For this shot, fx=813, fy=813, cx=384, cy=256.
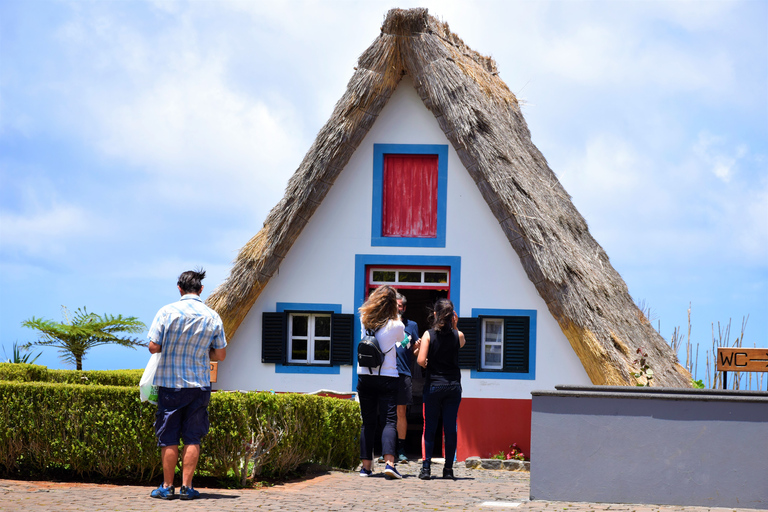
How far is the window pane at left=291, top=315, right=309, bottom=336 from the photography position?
1261 centimetres

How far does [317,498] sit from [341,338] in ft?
17.6

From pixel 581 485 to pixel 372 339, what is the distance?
2.42 meters

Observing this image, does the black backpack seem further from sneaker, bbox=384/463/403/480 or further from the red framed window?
the red framed window

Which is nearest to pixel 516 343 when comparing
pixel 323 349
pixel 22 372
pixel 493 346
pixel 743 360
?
pixel 493 346

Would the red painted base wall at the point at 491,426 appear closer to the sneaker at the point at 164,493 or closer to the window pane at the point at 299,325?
the window pane at the point at 299,325

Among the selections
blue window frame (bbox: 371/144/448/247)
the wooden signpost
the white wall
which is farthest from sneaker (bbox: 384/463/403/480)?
the wooden signpost

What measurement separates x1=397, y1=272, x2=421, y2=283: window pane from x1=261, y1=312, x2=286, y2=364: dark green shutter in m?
1.89

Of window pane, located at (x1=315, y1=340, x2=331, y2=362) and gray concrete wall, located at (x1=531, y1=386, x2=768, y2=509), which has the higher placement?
window pane, located at (x1=315, y1=340, x2=331, y2=362)

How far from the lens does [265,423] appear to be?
773 centimetres

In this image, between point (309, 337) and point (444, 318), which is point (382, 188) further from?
point (444, 318)

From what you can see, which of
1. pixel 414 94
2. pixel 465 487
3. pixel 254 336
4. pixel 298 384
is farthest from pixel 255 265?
pixel 465 487

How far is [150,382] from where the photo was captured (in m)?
7.01

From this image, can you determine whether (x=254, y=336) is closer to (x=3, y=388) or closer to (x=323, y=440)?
(x=323, y=440)

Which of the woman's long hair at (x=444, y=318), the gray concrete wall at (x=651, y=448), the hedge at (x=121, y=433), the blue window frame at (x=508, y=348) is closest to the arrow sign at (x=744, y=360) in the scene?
the blue window frame at (x=508, y=348)
